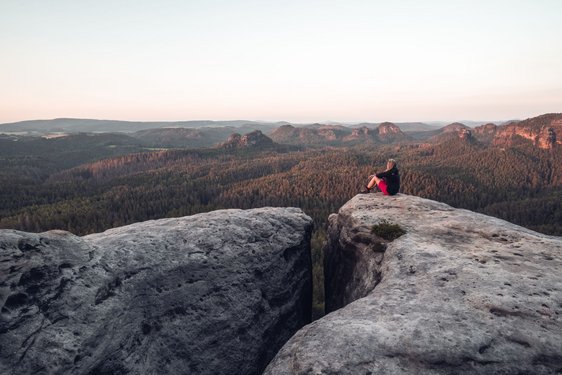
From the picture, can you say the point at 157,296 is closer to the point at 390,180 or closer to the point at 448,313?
the point at 448,313

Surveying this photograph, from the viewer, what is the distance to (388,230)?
20.7m

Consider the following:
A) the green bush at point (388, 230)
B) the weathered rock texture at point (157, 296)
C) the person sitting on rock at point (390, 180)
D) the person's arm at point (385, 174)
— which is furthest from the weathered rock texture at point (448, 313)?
the person's arm at point (385, 174)

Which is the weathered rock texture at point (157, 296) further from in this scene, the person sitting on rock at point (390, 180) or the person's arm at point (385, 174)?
the person's arm at point (385, 174)

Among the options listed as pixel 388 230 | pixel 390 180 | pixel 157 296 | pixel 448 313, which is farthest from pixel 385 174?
pixel 157 296

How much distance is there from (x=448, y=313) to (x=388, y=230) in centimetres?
875

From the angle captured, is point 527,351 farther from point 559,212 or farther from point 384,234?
point 559,212

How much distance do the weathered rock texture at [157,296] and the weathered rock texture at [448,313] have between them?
238 inches

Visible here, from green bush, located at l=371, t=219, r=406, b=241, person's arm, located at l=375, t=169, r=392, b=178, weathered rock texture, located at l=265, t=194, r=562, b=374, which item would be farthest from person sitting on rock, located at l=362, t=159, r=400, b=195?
weathered rock texture, located at l=265, t=194, r=562, b=374

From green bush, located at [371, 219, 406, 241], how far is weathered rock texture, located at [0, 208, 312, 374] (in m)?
5.49

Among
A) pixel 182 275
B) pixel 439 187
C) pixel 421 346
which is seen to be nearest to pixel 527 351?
pixel 421 346

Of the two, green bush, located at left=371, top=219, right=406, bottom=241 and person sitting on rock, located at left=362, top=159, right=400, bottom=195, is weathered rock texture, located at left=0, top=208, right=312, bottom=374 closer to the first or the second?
green bush, located at left=371, top=219, right=406, bottom=241

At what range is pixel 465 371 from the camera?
10391 millimetres

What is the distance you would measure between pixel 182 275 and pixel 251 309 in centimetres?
445

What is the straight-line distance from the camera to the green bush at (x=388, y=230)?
2031 centimetres
